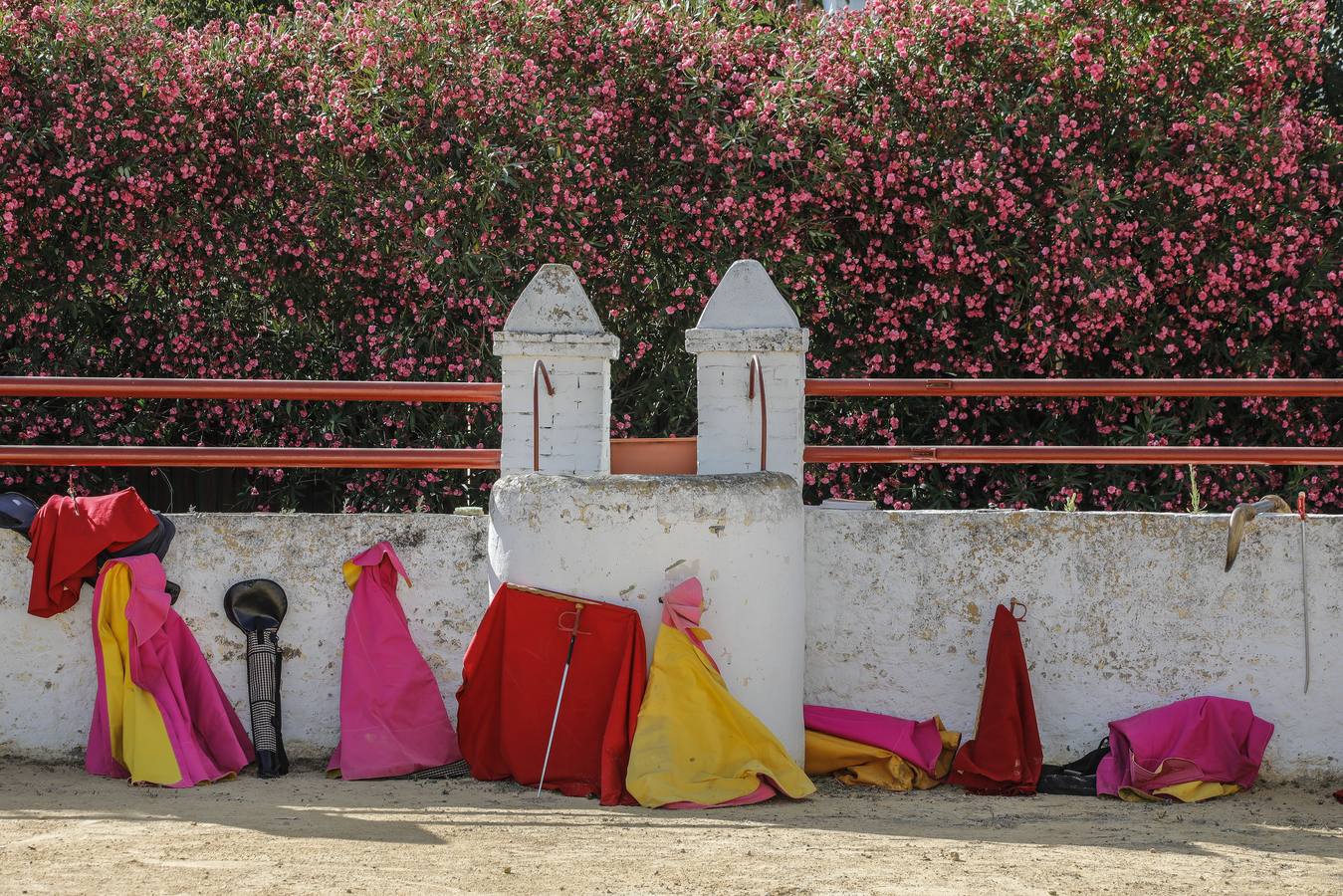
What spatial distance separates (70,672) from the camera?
5.15 metres

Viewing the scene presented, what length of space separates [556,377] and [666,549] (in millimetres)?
826

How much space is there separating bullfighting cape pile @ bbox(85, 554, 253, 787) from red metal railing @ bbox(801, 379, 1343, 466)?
95.4 inches

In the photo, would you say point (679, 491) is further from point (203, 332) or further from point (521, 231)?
point (203, 332)

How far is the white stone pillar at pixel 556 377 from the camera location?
512 cm

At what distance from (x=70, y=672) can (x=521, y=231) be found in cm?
383

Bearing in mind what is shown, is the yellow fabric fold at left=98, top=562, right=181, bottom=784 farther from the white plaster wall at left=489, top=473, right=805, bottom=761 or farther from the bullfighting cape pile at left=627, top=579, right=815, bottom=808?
the bullfighting cape pile at left=627, top=579, right=815, bottom=808

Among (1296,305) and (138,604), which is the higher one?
(1296,305)

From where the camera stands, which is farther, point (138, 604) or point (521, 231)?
point (521, 231)

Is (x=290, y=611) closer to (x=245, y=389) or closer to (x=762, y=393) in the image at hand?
(x=245, y=389)

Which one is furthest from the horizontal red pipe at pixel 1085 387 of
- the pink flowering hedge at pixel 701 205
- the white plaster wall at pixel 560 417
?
the pink flowering hedge at pixel 701 205

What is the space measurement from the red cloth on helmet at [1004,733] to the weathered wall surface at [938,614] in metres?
0.18

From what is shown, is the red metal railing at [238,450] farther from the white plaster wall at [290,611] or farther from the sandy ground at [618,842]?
the sandy ground at [618,842]

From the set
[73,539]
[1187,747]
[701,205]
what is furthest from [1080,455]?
[73,539]

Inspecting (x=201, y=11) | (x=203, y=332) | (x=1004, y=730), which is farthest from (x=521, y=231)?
(x=201, y=11)
